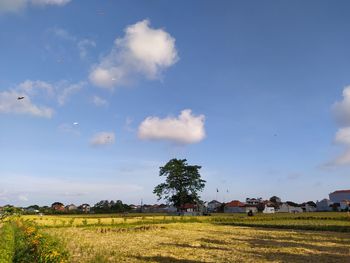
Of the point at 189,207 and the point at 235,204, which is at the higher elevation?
the point at 235,204

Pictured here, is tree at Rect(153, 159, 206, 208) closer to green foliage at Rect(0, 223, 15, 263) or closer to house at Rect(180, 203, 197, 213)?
house at Rect(180, 203, 197, 213)

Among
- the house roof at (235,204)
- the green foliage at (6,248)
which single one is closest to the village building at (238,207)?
the house roof at (235,204)

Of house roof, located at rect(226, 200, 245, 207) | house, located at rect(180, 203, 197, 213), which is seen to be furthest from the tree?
house roof, located at rect(226, 200, 245, 207)

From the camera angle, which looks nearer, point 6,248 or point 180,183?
point 6,248

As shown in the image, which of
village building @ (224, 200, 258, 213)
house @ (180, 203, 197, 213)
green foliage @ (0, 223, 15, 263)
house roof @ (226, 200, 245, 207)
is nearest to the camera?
green foliage @ (0, 223, 15, 263)

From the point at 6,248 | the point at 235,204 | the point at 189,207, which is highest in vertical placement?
the point at 235,204

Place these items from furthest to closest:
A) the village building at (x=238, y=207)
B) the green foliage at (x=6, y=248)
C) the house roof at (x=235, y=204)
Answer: the house roof at (x=235, y=204), the village building at (x=238, y=207), the green foliage at (x=6, y=248)

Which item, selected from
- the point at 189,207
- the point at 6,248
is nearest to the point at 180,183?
the point at 189,207

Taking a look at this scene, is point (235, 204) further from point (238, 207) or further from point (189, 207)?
point (189, 207)

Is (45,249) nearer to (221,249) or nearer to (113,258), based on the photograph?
(113,258)

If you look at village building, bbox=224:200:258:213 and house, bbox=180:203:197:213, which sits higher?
village building, bbox=224:200:258:213

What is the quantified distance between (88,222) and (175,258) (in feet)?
148

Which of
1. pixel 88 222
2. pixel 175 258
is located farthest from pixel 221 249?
pixel 88 222

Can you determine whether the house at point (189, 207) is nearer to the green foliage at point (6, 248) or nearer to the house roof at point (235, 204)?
the house roof at point (235, 204)
